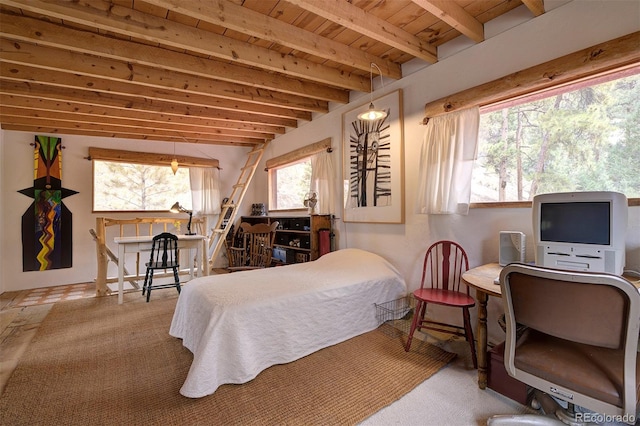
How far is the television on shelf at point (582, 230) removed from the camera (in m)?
1.40

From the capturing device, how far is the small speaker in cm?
191

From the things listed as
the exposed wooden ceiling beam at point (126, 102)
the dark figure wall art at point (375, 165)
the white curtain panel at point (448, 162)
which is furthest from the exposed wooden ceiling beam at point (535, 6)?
the exposed wooden ceiling beam at point (126, 102)

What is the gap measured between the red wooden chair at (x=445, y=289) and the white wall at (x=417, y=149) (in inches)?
4.5

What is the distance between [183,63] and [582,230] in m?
3.25

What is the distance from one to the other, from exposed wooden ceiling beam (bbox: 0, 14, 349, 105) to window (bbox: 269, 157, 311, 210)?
3.89ft

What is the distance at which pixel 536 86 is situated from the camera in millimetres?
1926

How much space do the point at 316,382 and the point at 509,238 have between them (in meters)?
1.66

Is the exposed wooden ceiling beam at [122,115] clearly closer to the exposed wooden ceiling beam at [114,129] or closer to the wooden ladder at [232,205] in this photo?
the exposed wooden ceiling beam at [114,129]

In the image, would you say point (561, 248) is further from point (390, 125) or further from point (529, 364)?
point (390, 125)

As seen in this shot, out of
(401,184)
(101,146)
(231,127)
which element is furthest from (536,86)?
(101,146)

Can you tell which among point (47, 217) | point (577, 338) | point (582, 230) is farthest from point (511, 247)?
point (47, 217)

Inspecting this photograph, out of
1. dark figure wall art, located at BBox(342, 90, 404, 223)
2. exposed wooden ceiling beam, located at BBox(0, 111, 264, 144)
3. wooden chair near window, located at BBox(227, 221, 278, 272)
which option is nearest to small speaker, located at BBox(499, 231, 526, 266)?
dark figure wall art, located at BBox(342, 90, 404, 223)

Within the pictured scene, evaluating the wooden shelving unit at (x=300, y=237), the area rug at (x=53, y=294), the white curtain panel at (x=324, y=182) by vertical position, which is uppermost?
the white curtain panel at (x=324, y=182)

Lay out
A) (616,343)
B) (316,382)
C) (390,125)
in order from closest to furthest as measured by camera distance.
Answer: (616,343) → (316,382) → (390,125)
